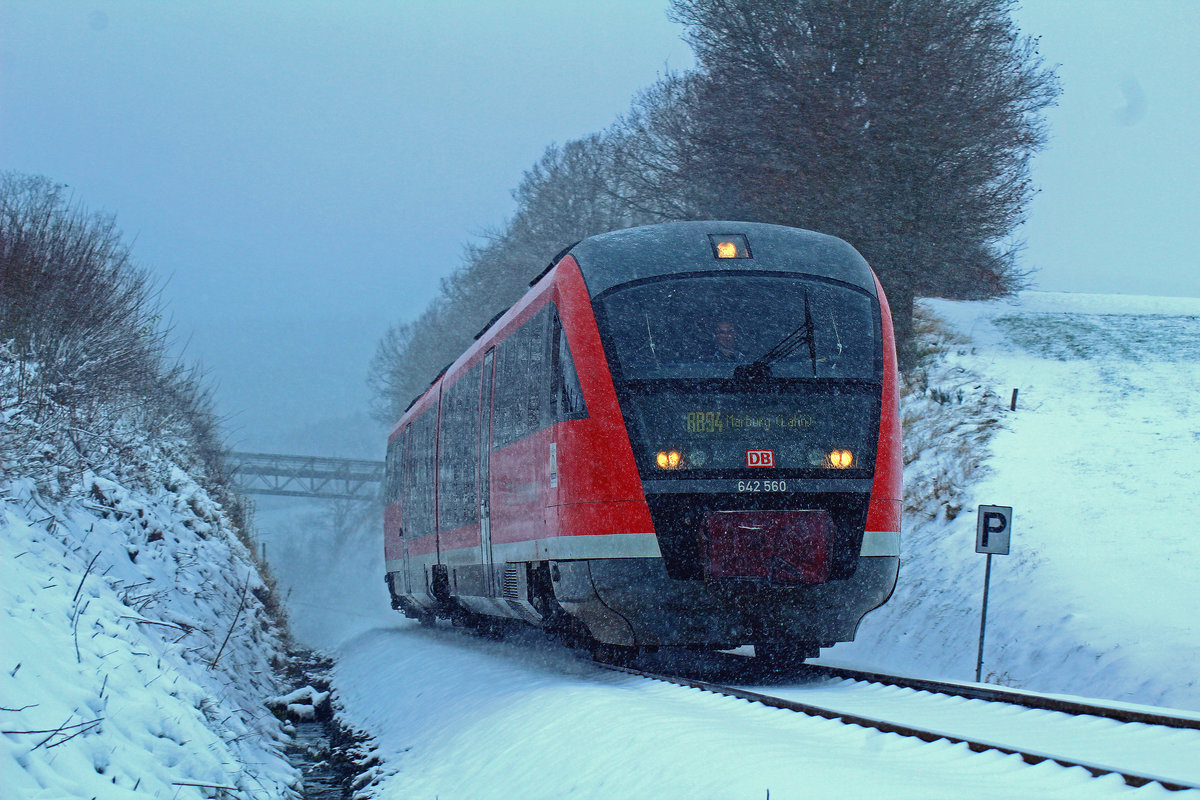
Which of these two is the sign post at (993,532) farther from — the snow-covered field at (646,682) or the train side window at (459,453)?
the train side window at (459,453)

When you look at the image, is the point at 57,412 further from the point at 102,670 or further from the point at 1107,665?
the point at 1107,665

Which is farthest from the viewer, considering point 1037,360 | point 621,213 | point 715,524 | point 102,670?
point 621,213

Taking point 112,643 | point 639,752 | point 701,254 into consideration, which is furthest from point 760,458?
point 112,643

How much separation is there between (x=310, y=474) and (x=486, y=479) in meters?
78.8

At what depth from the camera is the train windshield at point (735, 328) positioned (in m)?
9.23

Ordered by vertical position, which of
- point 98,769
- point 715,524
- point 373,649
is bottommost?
point 373,649

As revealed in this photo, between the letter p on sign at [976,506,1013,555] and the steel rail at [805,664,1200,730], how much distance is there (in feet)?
10.00

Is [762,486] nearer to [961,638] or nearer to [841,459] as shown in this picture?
[841,459]

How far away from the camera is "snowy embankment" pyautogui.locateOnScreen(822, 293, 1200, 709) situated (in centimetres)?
1210

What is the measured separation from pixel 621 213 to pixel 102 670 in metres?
37.9

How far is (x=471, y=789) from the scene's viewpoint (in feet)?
24.1

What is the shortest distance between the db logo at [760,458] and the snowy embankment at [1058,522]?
440 centimetres

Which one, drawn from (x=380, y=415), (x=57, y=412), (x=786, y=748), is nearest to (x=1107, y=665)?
(x=786, y=748)

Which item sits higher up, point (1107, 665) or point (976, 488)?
point (976, 488)
